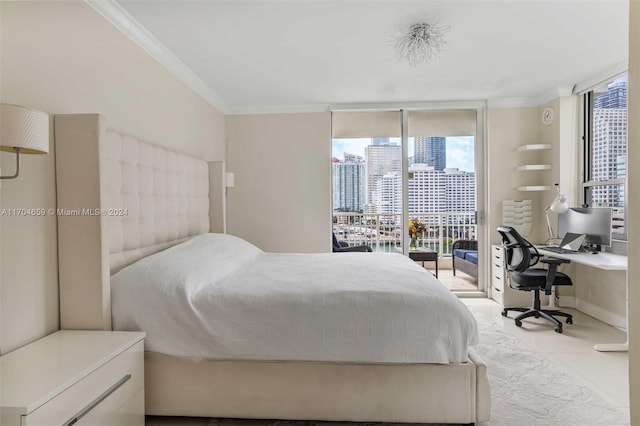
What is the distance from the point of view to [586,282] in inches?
146

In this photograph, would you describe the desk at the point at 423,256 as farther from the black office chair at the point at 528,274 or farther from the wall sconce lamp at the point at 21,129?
the wall sconce lamp at the point at 21,129

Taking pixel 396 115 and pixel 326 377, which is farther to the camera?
pixel 396 115

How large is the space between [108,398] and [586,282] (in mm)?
4422

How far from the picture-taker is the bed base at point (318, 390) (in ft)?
5.59

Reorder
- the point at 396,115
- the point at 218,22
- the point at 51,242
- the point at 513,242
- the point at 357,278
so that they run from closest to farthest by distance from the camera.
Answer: the point at 51,242 < the point at 357,278 < the point at 218,22 < the point at 513,242 < the point at 396,115

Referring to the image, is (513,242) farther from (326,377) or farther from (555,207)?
(326,377)

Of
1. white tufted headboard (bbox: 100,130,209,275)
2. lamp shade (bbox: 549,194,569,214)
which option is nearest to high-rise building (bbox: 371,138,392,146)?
lamp shade (bbox: 549,194,569,214)

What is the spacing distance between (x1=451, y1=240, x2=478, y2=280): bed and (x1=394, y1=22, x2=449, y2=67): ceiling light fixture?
265 centimetres

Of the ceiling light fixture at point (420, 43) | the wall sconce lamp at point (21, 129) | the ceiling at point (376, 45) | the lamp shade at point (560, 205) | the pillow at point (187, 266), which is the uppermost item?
the ceiling at point (376, 45)

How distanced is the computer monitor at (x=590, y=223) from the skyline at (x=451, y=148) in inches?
48.9

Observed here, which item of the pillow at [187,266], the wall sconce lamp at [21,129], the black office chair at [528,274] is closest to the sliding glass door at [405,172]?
the black office chair at [528,274]

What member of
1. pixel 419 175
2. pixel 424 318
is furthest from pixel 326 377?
pixel 419 175

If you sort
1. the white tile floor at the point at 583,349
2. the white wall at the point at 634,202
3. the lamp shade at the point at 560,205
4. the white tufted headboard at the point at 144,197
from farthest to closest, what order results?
the lamp shade at the point at 560,205
the white tile floor at the point at 583,349
the white tufted headboard at the point at 144,197
the white wall at the point at 634,202

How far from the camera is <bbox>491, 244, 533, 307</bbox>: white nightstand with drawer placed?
13.0 feet
